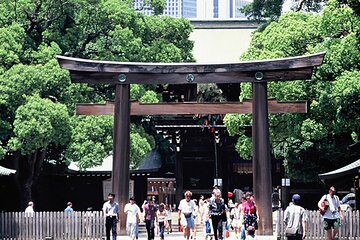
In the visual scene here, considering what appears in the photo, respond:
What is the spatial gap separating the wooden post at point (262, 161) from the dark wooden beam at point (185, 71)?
55cm

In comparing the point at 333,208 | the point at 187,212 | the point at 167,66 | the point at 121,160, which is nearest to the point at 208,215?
the point at 187,212

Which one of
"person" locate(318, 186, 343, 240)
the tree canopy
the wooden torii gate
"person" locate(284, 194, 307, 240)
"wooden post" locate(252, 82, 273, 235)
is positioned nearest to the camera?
"person" locate(284, 194, 307, 240)

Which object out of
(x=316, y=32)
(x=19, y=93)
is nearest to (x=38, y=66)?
(x=19, y=93)

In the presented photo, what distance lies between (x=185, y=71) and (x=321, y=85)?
6.85 meters

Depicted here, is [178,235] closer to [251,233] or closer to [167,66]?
[167,66]

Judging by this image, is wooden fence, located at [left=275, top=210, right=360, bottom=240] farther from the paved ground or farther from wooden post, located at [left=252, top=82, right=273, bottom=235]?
the paved ground

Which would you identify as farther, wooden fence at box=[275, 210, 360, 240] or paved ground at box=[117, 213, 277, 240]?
paved ground at box=[117, 213, 277, 240]

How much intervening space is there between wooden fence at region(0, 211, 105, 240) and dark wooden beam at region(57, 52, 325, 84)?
4.48 m

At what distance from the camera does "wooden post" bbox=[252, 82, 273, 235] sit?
24.5 metres

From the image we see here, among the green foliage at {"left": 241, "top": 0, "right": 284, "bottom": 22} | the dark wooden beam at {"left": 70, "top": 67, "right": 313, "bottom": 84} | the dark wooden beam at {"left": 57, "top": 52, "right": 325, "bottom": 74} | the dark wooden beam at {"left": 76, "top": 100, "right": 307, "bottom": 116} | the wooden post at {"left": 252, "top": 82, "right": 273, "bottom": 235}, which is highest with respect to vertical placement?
the green foliage at {"left": 241, "top": 0, "right": 284, "bottom": 22}

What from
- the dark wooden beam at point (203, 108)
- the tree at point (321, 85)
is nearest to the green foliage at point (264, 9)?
the tree at point (321, 85)

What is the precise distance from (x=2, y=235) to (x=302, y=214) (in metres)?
11.1

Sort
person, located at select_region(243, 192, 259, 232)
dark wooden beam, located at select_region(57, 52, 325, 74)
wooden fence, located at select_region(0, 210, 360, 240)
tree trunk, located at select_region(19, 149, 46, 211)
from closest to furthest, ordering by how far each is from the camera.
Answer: person, located at select_region(243, 192, 259, 232)
dark wooden beam, located at select_region(57, 52, 325, 74)
wooden fence, located at select_region(0, 210, 360, 240)
tree trunk, located at select_region(19, 149, 46, 211)

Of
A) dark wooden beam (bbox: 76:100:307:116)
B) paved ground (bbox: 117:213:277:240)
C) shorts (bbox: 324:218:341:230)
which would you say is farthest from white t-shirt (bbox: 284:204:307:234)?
dark wooden beam (bbox: 76:100:307:116)
